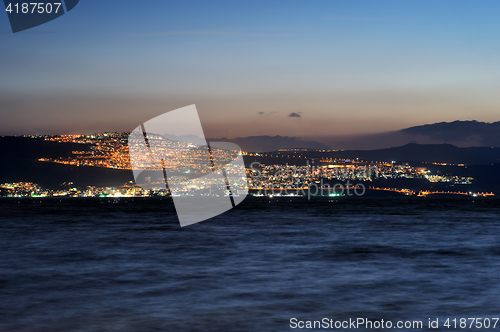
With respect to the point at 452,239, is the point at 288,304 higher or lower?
higher

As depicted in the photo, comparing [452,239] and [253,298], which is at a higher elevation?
[253,298]

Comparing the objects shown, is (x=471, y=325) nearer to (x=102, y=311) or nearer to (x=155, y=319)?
(x=155, y=319)

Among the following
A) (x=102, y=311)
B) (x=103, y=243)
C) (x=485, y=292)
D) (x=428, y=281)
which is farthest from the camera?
(x=103, y=243)

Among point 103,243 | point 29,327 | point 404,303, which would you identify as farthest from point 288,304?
point 103,243

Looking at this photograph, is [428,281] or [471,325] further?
[428,281]

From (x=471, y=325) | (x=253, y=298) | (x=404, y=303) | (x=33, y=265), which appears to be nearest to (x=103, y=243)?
(x=33, y=265)

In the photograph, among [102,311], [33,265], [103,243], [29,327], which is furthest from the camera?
[103,243]

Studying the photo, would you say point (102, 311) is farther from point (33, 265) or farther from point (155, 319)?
point (33, 265)

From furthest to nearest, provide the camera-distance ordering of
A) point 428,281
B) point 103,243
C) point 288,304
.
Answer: point 103,243, point 428,281, point 288,304

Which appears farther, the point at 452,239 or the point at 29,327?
the point at 452,239
